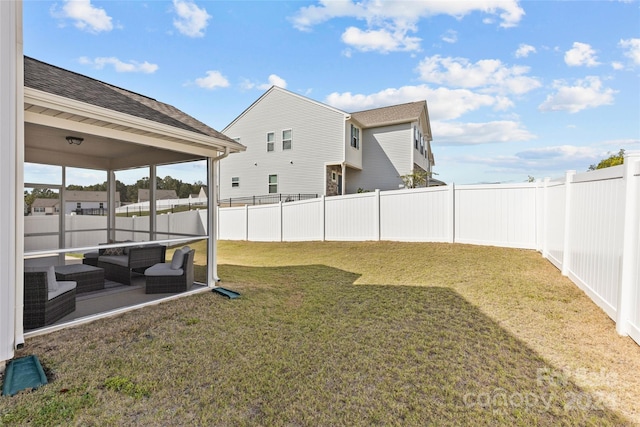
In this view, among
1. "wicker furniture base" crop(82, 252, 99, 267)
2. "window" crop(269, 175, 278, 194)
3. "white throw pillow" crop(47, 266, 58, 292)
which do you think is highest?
"window" crop(269, 175, 278, 194)

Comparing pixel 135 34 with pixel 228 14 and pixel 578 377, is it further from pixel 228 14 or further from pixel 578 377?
pixel 578 377

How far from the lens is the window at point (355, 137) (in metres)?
19.4

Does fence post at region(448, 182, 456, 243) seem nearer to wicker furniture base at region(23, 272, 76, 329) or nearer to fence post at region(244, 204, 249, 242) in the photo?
wicker furniture base at region(23, 272, 76, 329)

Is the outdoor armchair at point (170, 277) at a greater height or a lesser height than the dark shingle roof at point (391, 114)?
lesser

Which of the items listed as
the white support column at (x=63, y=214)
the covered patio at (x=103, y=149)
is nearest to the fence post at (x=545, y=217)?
the covered patio at (x=103, y=149)

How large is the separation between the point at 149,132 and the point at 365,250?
7.23m

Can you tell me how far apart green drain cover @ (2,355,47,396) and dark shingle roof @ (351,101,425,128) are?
1790 centimetres

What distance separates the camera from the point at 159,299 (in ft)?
18.8

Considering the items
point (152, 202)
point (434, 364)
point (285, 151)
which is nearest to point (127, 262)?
point (152, 202)

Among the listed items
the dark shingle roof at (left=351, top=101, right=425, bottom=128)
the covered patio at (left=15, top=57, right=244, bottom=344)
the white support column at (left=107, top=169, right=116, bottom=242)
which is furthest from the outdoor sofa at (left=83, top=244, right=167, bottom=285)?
the dark shingle roof at (left=351, top=101, right=425, bottom=128)

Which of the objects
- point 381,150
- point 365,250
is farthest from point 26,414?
point 381,150

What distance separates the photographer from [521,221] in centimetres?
856

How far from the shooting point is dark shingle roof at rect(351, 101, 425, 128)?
1944 centimetres

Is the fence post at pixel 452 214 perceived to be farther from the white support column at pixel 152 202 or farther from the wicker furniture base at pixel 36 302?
the wicker furniture base at pixel 36 302
